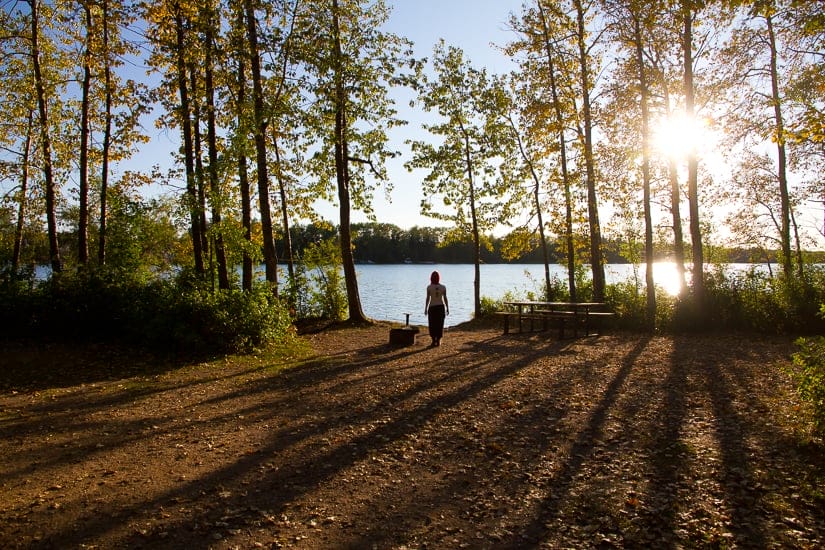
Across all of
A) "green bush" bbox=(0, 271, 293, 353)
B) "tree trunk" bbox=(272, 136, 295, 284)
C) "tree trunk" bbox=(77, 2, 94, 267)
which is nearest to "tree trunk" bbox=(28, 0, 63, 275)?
"tree trunk" bbox=(77, 2, 94, 267)

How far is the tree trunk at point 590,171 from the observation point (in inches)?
666

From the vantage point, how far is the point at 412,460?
5625 mm

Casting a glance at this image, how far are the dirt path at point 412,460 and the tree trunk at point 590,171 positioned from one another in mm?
8023

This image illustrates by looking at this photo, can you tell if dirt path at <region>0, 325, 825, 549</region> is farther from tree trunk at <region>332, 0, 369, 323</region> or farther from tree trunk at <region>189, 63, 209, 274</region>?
tree trunk at <region>332, 0, 369, 323</region>

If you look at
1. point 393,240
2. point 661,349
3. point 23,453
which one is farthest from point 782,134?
point 393,240

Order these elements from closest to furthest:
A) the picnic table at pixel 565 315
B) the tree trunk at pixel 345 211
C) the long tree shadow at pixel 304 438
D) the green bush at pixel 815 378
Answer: the long tree shadow at pixel 304 438
the green bush at pixel 815 378
the picnic table at pixel 565 315
the tree trunk at pixel 345 211

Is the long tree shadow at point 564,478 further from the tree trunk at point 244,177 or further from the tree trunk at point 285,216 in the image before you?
the tree trunk at point 285,216

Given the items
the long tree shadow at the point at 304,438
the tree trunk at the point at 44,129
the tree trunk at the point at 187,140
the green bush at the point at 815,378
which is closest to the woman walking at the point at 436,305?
the long tree shadow at the point at 304,438

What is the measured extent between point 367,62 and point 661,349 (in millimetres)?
12457

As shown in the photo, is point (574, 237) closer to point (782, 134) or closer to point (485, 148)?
point (485, 148)

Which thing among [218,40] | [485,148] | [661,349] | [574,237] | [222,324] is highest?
[218,40]

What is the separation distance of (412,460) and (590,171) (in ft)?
46.4

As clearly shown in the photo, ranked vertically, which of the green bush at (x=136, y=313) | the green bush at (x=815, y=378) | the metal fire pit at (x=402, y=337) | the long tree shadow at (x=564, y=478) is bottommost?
the long tree shadow at (x=564, y=478)

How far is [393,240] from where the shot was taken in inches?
3327
